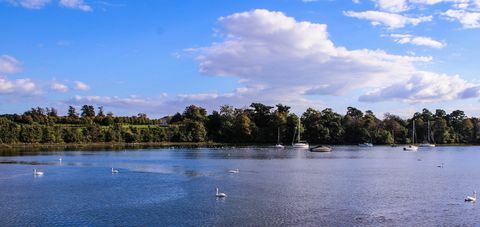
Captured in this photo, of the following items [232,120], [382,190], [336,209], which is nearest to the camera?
[336,209]

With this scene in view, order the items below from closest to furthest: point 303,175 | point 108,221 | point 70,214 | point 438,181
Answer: point 108,221 → point 70,214 → point 438,181 → point 303,175

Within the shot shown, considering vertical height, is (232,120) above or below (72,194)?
above

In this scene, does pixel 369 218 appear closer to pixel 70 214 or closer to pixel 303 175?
pixel 70 214

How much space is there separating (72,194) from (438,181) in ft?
126

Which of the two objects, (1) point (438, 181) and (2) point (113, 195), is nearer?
(2) point (113, 195)

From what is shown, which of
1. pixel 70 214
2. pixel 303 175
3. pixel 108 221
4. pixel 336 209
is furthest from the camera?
pixel 303 175

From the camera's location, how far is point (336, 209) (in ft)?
120

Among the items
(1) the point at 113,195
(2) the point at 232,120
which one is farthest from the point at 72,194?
(2) the point at 232,120

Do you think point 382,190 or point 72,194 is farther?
point 382,190

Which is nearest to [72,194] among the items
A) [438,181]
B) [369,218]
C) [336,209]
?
[336,209]

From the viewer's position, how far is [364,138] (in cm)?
19700

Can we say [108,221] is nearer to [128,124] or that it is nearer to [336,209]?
[336,209]

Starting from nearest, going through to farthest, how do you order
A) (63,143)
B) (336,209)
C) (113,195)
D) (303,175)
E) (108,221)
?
(108,221), (336,209), (113,195), (303,175), (63,143)

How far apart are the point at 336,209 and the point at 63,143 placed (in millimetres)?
137380
